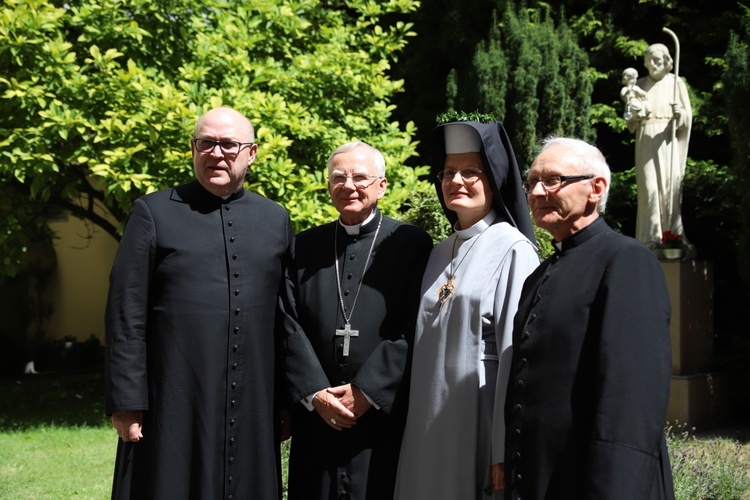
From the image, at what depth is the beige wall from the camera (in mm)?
16047

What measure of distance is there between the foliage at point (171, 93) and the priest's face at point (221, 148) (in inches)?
172

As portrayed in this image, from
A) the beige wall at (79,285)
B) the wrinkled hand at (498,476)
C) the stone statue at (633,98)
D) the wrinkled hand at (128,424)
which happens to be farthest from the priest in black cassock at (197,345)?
the beige wall at (79,285)

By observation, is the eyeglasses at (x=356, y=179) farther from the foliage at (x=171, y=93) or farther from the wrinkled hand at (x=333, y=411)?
the foliage at (x=171, y=93)

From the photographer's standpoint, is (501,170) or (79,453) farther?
(79,453)

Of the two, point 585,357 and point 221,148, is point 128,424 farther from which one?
point 585,357

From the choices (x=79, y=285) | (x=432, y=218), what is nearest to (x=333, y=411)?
(x=432, y=218)

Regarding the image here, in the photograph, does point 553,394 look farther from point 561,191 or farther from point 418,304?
point 418,304

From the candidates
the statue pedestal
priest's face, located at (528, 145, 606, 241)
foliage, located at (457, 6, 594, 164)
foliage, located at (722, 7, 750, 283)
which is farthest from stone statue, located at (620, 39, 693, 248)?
priest's face, located at (528, 145, 606, 241)

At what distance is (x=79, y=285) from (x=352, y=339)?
13.4 m

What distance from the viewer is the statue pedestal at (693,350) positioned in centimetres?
969

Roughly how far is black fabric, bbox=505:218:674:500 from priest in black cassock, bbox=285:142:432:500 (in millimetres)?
812

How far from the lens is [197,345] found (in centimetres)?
383

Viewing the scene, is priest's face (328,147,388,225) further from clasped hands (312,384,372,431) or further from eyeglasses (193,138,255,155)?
clasped hands (312,384,372,431)

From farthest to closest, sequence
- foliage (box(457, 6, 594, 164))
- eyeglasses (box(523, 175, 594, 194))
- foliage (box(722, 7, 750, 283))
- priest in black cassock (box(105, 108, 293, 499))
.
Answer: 1. foliage (box(457, 6, 594, 164))
2. foliage (box(722, 7, 750, 283))
3. priest in black cassock (box(105, 108, 293, 499))
4. eyeglasses (box(523, 175, 594, 194))
